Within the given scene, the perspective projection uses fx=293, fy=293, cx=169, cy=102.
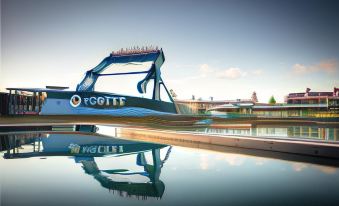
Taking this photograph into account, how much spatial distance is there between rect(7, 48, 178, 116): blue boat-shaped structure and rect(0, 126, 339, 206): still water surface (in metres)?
29.2

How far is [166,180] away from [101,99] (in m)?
32.8

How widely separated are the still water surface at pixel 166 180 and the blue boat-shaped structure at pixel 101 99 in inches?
1151

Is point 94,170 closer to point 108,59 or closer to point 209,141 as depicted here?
point 209,141

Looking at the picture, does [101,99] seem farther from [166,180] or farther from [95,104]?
[166,180]

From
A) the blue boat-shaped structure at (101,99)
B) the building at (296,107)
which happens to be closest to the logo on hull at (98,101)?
the blue boat-shaped structure at (101,99)

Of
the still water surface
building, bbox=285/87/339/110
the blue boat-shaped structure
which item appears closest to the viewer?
the still water surface

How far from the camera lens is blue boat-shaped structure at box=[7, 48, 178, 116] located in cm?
3612

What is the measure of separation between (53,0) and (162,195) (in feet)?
82.4

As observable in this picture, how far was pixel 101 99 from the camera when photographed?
1448 inches

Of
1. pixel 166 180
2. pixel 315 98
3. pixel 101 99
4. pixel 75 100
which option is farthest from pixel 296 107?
pixel 166 180

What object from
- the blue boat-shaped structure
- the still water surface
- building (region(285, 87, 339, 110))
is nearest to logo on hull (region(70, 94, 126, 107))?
the blue boat-shaped structure

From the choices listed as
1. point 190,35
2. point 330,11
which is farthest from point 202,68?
point 330,11

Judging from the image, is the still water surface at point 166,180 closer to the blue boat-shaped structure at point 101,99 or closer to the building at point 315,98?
the blue boat-shaped structure at point 101,99

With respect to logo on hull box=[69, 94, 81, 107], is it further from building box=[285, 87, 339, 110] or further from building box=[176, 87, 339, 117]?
building box=[285, 87, 339, 110]
